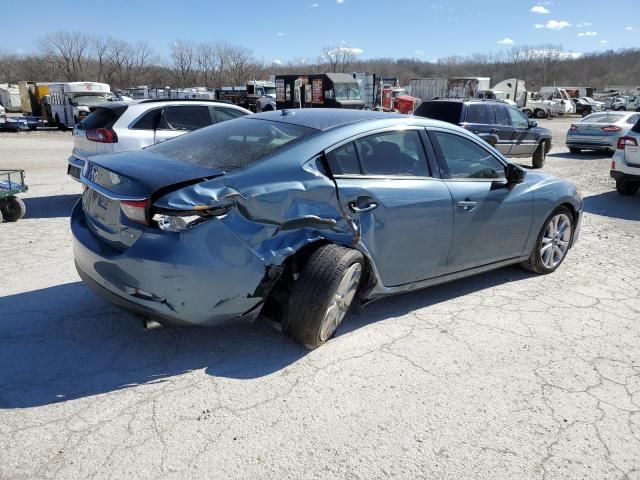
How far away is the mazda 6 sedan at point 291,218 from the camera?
2947 mm

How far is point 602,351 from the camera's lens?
12.2 feet

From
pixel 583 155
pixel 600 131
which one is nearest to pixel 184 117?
pixel 600 131

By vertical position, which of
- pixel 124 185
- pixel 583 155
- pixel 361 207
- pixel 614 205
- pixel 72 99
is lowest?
pixel 614 205

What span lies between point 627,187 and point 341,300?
8802 mm

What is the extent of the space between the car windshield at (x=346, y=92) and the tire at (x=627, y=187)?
78.1 feet

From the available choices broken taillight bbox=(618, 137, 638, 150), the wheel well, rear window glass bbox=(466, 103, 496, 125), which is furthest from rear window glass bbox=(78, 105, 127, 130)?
broken taillight bbox=(618, 137, 638, 150)

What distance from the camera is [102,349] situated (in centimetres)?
341

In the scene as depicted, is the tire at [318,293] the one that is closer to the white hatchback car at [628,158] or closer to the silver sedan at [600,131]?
the white hatchback car at [628,158]

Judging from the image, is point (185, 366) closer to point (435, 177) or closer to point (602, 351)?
point (435, 177)

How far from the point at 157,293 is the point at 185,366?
61 cm

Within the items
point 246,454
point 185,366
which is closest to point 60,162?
point 185,366

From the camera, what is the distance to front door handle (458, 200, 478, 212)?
13.5 ft

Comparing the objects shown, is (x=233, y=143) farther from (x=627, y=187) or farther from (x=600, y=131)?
(x=600, y=131)

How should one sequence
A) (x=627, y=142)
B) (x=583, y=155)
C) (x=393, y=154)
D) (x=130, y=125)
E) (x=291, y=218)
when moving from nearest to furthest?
(x=291, y=218) < (x=393, y=154) < (x=130, y=125) < (x=627, y=142) < (x=583, y=155)
